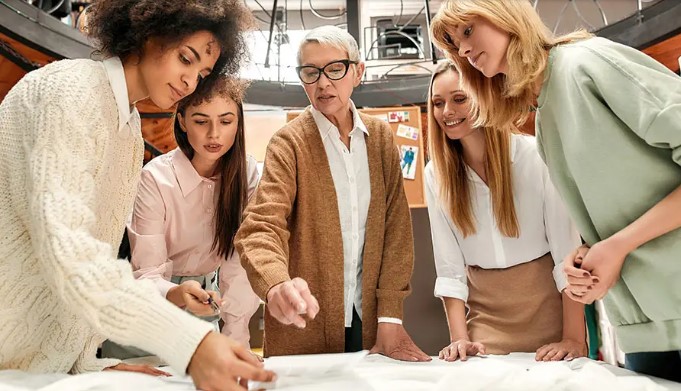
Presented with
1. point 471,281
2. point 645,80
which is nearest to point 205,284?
point 471,281

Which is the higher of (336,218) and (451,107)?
(451,107)

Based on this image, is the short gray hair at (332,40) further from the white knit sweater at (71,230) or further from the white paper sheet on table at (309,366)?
the white paper sheet on table at (309,366)

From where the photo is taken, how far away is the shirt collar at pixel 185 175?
1.96 meters

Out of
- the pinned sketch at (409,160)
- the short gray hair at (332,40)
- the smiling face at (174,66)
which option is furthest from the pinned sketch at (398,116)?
the smiling face at (174,66)

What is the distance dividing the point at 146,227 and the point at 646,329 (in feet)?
4.80

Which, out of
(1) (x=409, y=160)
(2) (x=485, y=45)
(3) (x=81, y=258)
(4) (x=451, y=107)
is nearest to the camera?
(3) (x=81, y=258)

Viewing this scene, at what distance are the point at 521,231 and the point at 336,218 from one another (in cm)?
61

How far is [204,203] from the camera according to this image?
6.46 ft

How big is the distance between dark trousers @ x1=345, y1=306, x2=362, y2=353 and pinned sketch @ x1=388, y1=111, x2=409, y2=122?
2.16m

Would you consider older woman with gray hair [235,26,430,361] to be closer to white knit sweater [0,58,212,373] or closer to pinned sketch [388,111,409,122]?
white knit sweater [0,58,212,373]

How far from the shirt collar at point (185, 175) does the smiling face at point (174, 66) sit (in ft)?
2.09

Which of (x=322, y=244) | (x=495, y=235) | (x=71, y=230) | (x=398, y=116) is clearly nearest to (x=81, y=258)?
(x=71, y=230)

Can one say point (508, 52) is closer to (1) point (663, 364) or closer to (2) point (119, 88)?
(1) point (663, 364)

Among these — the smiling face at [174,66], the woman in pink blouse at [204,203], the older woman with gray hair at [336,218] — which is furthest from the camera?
the woman in pink blouse at [204,203]
